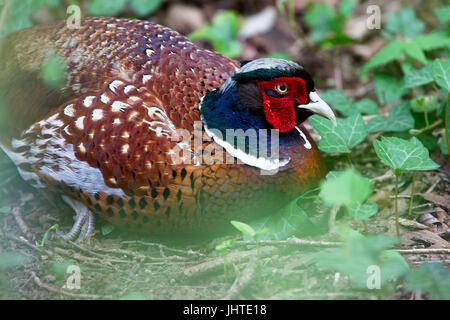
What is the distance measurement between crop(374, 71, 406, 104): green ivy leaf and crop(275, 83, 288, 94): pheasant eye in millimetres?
1326

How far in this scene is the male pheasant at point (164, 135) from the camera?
9.55 ft

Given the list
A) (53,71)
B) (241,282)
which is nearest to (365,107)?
(241,282)

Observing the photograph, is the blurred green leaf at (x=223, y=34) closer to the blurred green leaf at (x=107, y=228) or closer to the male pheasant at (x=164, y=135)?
the male pheasant at (x=164, y=135)

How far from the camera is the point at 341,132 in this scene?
316cm

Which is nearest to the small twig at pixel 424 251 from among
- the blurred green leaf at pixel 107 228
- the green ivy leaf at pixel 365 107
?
the green ivy leaf at pixel 365 107

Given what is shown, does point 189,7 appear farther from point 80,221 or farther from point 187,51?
point 80,221

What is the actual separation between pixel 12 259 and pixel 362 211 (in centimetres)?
188

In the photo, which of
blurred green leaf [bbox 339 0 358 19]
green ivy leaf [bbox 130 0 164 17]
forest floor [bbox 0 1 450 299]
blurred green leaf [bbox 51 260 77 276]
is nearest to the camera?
forest floor [bbox 0 1 450 299]

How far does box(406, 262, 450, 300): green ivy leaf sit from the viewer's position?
7.63ft

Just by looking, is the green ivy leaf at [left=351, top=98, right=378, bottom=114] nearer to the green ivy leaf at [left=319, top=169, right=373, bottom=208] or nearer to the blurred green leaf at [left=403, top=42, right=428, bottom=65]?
the blurred green leaf at [left=403, top=42, right=428, bottom=65]

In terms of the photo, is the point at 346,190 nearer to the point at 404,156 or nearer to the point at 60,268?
the point at 404,156

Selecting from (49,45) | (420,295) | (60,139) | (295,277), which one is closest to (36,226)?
(60,139)

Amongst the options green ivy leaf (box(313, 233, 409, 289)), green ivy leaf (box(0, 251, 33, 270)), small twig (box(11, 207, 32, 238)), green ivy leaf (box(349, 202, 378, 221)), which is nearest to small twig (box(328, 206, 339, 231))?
green ivy leaf (box(349, 202, 378, 221))

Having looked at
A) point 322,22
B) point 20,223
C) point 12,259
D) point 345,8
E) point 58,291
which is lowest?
point 58,291
